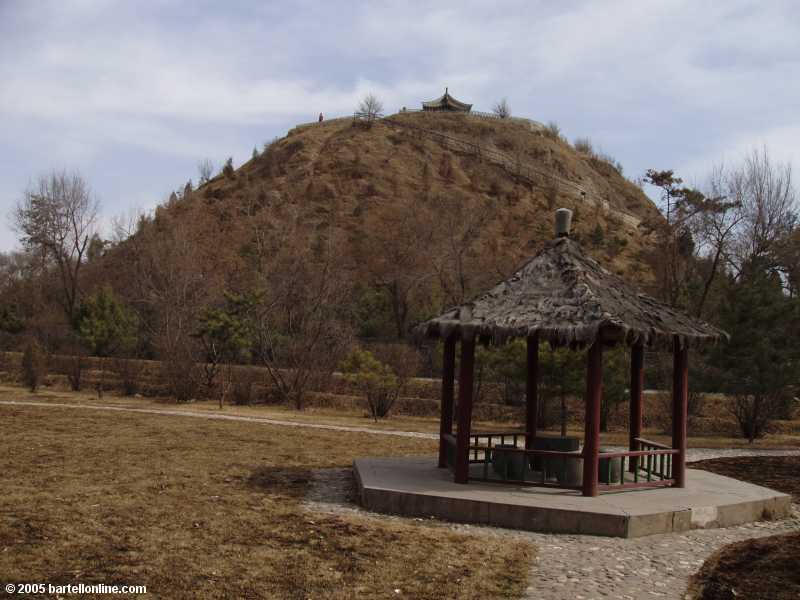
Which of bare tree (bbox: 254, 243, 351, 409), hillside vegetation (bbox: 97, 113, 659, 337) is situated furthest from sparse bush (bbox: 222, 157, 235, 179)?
bare tree (bbox: 254, 243, 351, 409)


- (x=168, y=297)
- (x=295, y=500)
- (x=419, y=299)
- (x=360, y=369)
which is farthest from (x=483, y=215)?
(x=295, y=500)

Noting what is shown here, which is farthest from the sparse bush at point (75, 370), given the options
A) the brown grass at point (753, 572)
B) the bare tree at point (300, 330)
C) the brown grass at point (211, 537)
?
the brown grass at point (753, 572)

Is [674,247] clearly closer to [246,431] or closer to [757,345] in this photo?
[757,345]

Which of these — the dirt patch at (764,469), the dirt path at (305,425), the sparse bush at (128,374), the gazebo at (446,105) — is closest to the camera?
the dirt patch at (764,469)

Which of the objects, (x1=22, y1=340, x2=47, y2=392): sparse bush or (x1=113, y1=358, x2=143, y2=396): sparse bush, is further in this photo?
(x1=113, y1=358, x2=143, y2=396): sparse bush

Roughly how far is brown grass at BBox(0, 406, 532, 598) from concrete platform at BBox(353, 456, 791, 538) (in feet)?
2.02

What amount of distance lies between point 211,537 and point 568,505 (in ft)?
13.8

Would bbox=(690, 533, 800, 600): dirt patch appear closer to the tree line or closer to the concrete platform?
the concrete platform

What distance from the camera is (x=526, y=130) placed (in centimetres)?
9131

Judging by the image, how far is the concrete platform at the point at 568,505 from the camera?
8688 mm

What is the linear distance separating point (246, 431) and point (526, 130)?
261 feet

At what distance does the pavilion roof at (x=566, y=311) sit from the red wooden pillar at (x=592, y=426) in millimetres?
277

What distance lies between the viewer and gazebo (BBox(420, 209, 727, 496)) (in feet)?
31.9

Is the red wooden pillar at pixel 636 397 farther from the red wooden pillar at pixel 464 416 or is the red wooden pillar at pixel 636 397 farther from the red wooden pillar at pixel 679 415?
the red wooden pillar at pixel 464 416
